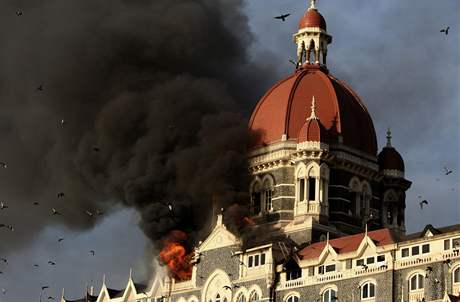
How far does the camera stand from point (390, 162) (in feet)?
480

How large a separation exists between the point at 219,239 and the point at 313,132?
1304cm

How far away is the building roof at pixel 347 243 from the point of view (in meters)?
123

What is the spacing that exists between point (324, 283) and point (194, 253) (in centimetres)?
1743

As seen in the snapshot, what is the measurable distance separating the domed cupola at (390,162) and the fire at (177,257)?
20.8m

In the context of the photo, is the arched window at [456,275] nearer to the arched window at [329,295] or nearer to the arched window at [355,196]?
the arched window at [329,295]

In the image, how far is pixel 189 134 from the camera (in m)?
146

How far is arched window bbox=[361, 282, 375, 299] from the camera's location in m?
121

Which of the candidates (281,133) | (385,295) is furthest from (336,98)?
(385,295)

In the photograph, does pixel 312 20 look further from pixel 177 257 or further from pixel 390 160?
pixel 177 257

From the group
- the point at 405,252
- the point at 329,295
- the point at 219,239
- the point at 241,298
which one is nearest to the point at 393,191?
the point at 219,239

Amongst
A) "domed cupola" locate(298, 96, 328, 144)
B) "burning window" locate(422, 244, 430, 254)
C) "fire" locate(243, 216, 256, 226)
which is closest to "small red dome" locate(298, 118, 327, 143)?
"domed cupola" locate(298, 96, 328, 144)

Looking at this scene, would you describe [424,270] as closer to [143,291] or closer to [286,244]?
[286,244]

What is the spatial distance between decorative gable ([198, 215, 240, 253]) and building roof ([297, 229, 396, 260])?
23.1ft

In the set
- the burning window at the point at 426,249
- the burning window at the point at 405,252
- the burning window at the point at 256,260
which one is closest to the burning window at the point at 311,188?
the burning window at the point at 256,260
